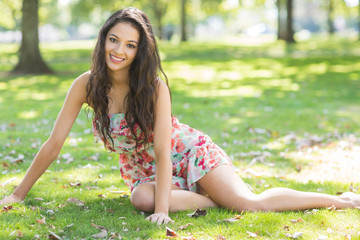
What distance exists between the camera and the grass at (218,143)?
3.79 metres

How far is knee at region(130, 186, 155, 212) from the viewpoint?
409 cm

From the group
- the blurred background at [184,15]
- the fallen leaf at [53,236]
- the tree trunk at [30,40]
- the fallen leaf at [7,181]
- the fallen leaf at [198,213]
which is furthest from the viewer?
the blurred background at [184,15]

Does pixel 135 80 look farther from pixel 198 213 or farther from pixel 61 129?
pixel 198 213

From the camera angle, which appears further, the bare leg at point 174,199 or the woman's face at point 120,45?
the bare leg at point 174,199

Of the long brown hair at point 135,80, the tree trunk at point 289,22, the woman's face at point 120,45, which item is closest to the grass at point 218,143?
the long brown hair at point 135,80

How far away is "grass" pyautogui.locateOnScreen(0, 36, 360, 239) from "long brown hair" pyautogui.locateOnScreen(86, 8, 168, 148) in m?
0.86

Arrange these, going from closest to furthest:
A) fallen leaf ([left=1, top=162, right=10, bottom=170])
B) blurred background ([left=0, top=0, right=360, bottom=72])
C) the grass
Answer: the grass → fallen leaf ([left=1, top=162, right=10, bottom=170]) → blurred background ([left=0, top=0, right=360, bottom=72])

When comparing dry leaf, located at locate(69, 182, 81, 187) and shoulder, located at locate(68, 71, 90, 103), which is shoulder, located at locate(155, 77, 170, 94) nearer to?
shoulder, located at locate(68, 71, 90, 103)

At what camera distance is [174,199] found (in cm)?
414

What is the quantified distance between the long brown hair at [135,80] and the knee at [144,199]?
1.49ft

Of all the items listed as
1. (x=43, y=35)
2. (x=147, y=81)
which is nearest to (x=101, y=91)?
(x=147, y=81)

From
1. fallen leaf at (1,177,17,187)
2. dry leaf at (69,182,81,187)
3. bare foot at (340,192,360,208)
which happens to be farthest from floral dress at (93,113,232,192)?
fallen leaf at (1,177,17,187)

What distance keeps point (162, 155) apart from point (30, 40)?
1570 centimetres

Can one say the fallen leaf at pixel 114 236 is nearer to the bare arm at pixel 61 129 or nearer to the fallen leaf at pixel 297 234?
the bare arm at pixel 61 129
